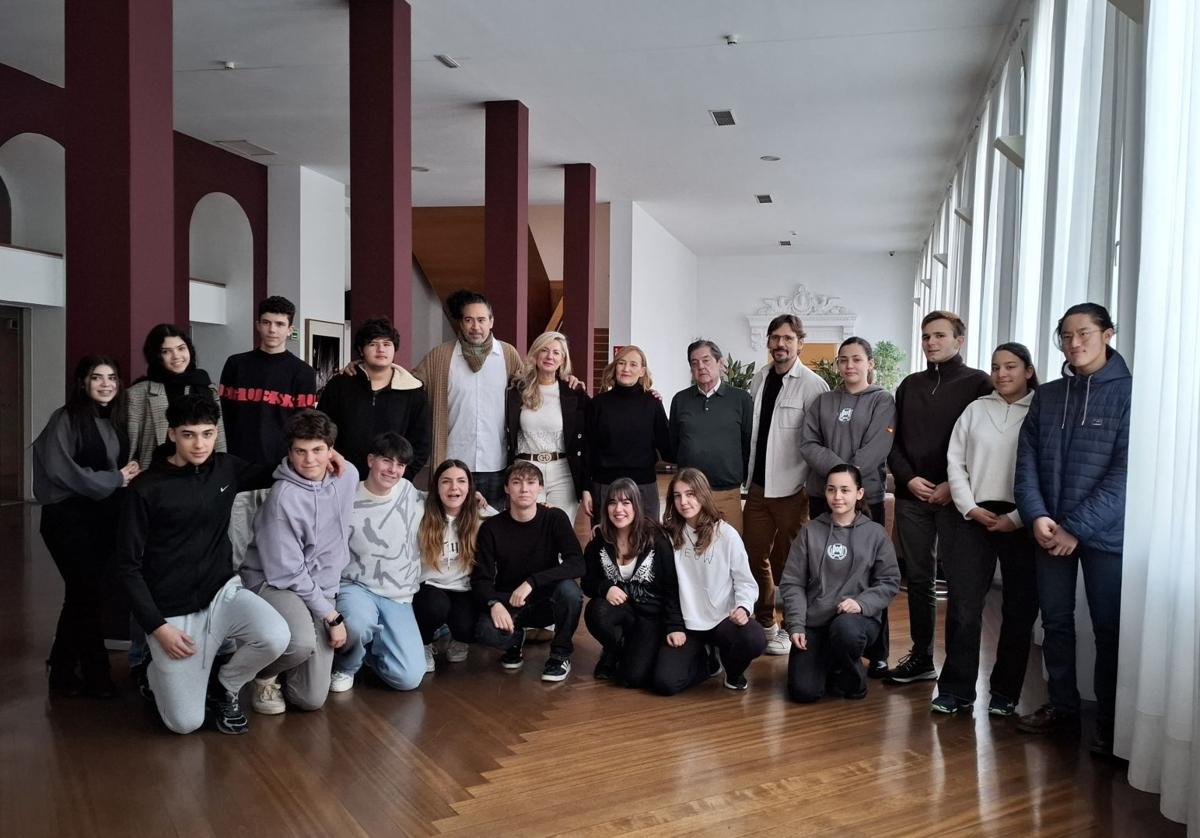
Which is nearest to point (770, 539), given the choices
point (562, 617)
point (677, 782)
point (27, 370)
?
point (562, 617)

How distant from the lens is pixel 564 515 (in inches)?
168

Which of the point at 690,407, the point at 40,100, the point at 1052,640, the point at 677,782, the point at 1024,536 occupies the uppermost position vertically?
the point at 40,100

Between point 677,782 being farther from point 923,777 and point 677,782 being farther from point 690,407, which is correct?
point 690,407

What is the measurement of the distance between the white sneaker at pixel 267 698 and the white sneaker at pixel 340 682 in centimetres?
24

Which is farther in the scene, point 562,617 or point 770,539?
point 770,539

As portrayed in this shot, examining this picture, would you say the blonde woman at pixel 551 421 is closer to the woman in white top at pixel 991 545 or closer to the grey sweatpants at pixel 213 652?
the grey sweatpants at pixel 213 652

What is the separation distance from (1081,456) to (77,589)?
3558 mm

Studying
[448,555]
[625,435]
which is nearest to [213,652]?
[448,555]

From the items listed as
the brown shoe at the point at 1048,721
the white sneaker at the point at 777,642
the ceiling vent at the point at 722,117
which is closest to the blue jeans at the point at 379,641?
the white sneaker at the point at 777,642

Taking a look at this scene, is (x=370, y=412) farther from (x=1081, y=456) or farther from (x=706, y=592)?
(x=1081, y=456)

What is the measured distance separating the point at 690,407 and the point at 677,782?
1.99m

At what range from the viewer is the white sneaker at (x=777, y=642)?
174 inches

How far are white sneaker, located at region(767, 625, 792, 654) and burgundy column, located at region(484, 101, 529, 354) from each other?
4.33 metres

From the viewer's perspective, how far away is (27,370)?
29.5 ft
